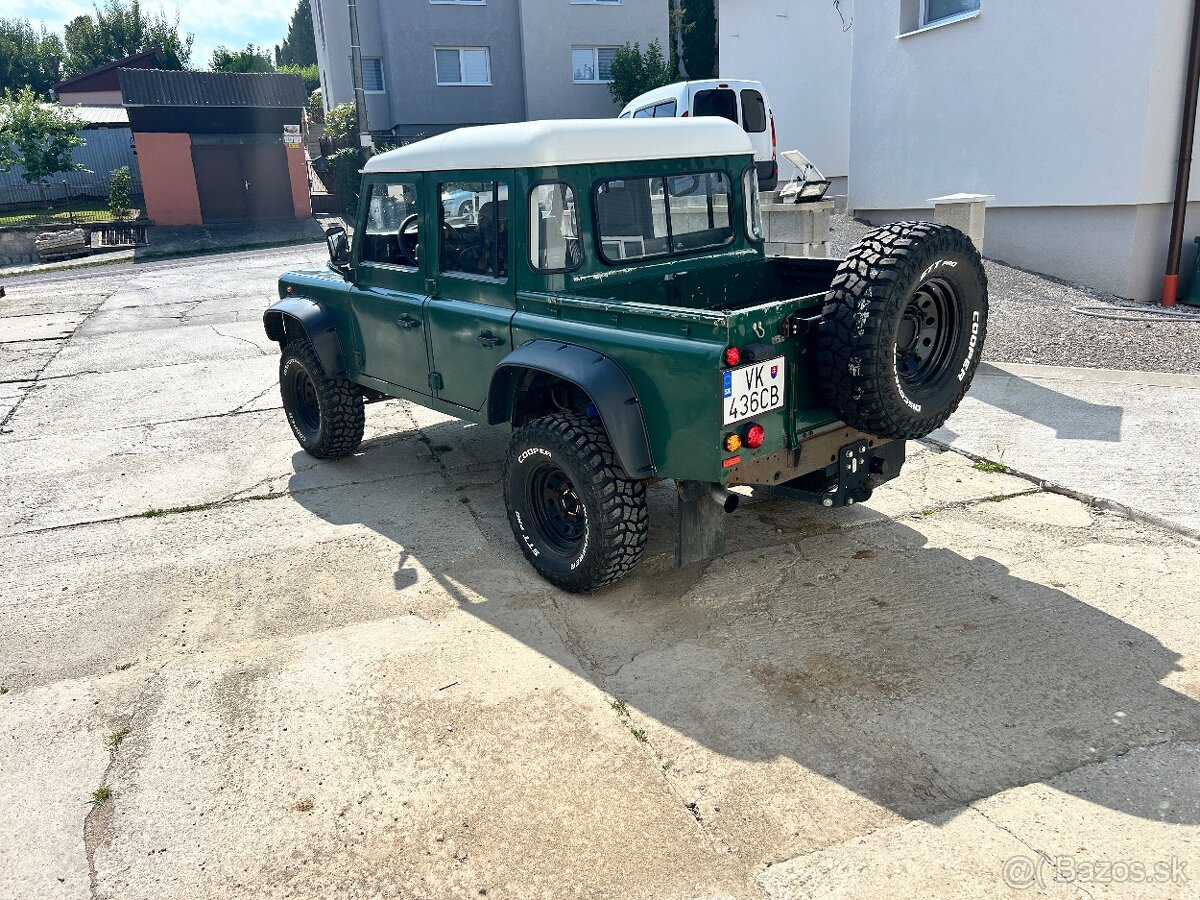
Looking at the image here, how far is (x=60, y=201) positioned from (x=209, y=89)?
26.2 ft

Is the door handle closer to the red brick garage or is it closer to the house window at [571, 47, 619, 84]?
the red brick garage

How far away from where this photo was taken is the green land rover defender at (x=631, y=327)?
378 cm

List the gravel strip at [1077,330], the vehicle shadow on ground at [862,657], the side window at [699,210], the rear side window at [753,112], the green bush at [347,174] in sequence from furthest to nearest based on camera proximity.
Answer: the green bush at [347,174] < the rear side window at [753,112] < the gravel strip at [1077,330] < the side window at [699,210] < the vehicle shadow on ground at [862,657]

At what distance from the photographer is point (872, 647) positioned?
3904mm

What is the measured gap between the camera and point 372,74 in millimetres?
30297

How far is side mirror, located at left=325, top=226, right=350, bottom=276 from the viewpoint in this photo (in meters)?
6.08

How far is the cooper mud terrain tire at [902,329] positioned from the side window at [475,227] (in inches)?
70.7

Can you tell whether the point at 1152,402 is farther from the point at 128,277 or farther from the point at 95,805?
the point at 128,277

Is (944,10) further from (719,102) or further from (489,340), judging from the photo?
(489,340)

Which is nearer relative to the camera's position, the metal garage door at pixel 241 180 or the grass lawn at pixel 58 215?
the grass lawn at pixel 58 215

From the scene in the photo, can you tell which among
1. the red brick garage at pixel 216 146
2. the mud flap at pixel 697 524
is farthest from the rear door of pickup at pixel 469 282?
the red brick garage at pixel 216 146

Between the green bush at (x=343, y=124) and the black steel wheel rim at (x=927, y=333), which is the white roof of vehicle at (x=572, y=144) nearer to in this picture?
the black steel wheel rim at (x=927, y=333)

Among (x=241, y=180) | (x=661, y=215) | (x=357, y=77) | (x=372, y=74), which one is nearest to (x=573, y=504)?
(x=661, y=215)

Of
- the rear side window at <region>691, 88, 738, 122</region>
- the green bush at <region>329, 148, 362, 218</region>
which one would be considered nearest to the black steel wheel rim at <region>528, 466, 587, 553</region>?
the rear side window at <region>691, 88, 738, 122</region>
